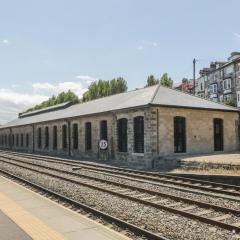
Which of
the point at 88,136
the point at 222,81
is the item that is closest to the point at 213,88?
the point at 222,81

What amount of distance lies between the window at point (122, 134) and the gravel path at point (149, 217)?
37.7 ft

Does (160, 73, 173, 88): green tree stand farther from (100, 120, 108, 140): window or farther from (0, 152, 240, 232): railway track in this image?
(0, 152, 240, 232): railway track

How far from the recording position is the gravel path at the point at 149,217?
7445 millimetres

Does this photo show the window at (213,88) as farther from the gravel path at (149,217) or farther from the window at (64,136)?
the gravel path at (149,217)

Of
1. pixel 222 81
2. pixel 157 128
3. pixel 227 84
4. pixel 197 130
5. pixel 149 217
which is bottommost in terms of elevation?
pixel 149 217

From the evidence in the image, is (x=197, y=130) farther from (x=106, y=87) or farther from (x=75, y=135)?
(x=106, y=87)

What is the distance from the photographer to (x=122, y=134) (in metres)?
25.4

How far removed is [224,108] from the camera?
84.2 feet

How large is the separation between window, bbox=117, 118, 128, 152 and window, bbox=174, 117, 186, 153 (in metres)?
3.37

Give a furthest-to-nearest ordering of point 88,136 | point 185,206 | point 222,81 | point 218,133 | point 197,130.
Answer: point 222,81
point 88,136
point 218,133
point 197,130
point 185,206

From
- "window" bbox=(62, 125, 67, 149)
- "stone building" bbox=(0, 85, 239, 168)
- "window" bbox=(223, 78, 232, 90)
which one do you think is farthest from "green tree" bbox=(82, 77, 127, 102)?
"stone building" bbox=(0, 85, 239, 168)

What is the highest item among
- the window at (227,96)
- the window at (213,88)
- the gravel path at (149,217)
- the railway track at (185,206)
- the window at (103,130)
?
the window at (213,88)

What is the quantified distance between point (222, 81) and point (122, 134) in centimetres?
4520

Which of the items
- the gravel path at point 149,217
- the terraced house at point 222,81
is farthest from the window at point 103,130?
the terraced house at point 222,81
